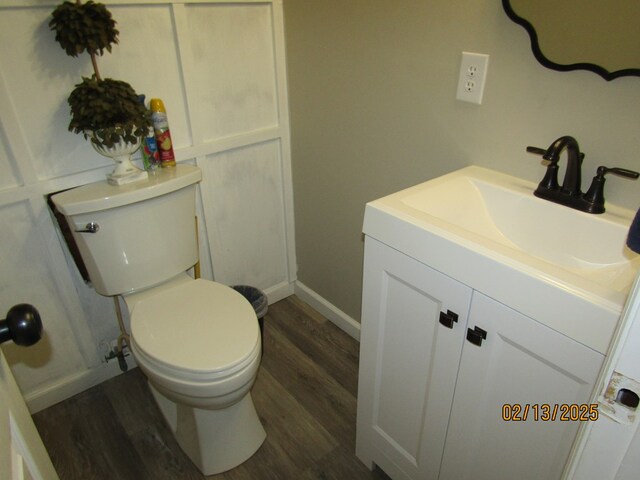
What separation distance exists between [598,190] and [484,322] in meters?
0.43

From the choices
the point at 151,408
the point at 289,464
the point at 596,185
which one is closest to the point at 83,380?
the point at 151,408

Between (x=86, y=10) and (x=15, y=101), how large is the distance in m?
0.34

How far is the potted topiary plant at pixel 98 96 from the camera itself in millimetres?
1231

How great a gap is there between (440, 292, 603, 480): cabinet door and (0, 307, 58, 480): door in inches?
31.4

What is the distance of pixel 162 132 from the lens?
154 centimetres

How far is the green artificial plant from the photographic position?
1.23 m

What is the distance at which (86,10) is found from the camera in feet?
4.07

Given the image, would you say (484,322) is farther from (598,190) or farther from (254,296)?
(254,296)

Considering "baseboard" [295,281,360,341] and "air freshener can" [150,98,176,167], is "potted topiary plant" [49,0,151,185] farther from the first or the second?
"baseboard" [295,281,360,341]

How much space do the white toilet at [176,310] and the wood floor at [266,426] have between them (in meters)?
0.07

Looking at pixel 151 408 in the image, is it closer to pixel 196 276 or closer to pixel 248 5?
pixel 196 276

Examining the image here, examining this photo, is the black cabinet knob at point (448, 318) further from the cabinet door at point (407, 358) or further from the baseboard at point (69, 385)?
the baseboard at point (69, 385)

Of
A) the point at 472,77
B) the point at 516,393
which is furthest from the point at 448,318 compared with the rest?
the point at 472,77
